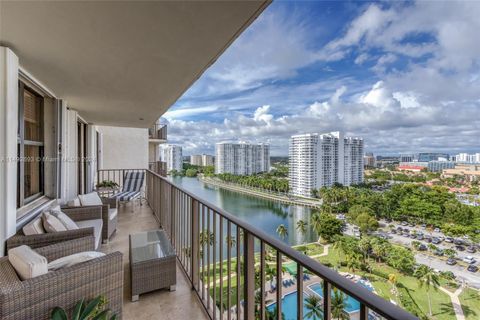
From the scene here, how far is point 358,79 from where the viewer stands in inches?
1491

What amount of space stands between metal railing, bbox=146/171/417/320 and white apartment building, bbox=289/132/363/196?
18.9 metres

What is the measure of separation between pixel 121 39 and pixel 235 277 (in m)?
2.05

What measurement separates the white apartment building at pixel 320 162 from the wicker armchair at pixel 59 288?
66.4 ft

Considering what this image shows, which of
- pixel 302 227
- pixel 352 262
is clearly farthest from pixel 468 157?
pixel 302 227

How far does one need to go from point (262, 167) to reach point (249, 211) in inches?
Answer: 232

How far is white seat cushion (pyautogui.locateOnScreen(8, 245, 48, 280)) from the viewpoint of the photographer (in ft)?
4.40

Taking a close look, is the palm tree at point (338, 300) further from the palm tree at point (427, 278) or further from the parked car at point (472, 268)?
the parked car at point (472, 268)

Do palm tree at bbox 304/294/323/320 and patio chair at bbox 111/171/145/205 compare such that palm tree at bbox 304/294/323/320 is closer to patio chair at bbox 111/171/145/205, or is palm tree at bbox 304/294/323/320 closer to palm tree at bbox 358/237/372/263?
patio chair at bbox 111/171/145/205

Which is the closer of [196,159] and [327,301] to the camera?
[327,301]

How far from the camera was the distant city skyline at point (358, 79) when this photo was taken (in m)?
19.5

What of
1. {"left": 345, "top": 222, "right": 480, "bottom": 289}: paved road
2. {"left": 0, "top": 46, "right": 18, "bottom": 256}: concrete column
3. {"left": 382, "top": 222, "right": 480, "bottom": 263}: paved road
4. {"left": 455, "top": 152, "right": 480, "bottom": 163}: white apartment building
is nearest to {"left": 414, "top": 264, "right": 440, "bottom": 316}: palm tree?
{"left": 345, "top": 222, "right": 480, "bottom": 289}: paved road

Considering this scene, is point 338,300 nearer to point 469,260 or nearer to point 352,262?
point 352,262

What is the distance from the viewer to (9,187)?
7.00 ft

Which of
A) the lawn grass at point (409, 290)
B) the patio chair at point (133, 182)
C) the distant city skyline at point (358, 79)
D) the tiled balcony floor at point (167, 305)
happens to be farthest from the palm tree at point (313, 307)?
the distant city skyline at point (358, 79)
